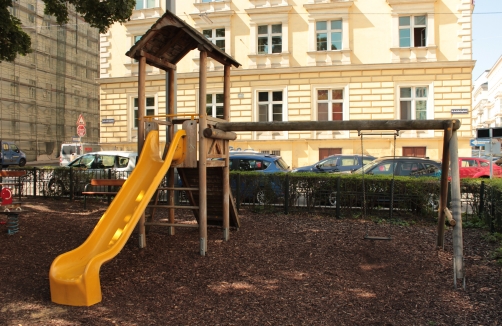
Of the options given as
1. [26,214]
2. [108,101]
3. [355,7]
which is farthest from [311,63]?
[26,214]

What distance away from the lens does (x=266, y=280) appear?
5.30 m

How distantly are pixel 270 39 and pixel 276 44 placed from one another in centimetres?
48

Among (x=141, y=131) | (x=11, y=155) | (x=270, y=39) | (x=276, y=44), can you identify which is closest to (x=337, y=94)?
(x=276, y=44)

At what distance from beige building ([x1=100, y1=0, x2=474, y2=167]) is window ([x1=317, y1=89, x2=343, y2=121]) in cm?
6

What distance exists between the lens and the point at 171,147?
6285 millimetres

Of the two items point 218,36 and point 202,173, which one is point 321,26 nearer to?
point 218,36

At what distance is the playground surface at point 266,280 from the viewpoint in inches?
166

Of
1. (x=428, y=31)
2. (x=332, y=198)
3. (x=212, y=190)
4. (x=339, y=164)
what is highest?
(x=428, y=31)

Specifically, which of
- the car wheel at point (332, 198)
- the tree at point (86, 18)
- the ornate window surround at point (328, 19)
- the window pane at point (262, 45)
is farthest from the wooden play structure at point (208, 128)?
the window pane at point (262, 45)

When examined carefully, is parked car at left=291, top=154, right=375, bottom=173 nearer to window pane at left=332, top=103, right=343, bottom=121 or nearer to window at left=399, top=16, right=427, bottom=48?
window pane at left=332, top=103, right=343, bottom=121

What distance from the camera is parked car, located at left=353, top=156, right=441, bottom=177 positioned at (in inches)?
466

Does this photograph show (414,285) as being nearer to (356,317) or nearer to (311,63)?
(356,317)

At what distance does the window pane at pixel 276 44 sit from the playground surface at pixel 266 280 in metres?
19.1

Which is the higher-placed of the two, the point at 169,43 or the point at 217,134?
the point at 169,43
